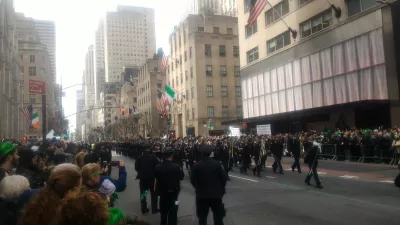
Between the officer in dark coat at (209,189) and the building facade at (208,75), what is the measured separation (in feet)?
178

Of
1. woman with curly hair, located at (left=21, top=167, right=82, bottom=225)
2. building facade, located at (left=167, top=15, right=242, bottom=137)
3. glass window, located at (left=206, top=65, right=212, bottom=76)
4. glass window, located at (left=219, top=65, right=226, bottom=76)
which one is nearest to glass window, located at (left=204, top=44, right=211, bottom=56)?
building facade, located at (left=167, top=15, right=242, bottom=137)

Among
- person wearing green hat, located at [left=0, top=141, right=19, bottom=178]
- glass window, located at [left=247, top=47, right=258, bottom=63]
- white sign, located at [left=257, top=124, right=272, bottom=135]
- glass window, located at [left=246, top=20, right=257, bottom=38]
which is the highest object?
glass window, located at [left=246, top=20, right=257, bottom=38]

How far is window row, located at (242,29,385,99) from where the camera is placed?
28234 mm

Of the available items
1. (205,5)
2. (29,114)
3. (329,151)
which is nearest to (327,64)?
(329,151)

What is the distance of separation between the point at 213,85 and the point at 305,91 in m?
28.2

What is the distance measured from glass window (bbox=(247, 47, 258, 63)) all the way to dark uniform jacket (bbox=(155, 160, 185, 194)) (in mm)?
39567

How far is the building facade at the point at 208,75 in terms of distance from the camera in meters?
62.4

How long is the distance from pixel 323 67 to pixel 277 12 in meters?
8.75

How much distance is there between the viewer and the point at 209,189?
638 cm

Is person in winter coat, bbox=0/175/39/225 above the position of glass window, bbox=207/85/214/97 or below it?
below

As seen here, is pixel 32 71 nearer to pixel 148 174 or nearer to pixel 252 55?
pixel 252 55

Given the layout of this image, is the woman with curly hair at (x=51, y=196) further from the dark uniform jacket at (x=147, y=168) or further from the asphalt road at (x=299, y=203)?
the dark uniform jacket at (x=147, y=168)

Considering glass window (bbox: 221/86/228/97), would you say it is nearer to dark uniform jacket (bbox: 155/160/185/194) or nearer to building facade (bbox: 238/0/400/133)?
building facade (bbox: 238/0/400/133)

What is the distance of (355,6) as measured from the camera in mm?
29656
